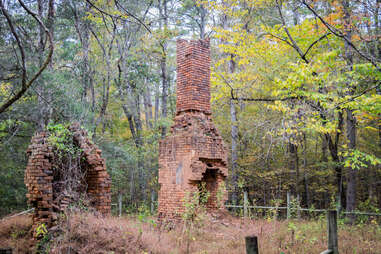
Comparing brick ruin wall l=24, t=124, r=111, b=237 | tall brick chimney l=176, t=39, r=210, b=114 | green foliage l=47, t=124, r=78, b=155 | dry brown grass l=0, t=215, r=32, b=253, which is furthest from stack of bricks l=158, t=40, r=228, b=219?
dry brown grass l=0, t=215, r=32, b=253

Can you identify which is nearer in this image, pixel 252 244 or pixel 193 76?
pixel 252 244

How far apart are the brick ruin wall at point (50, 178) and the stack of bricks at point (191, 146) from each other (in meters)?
2.03

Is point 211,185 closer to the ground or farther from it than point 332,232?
farther from it

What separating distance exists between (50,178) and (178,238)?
3.41m

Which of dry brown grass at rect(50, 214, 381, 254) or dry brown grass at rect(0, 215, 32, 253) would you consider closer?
dry brown grass at rect(50, 214, 381, 254)

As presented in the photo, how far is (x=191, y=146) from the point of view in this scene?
10.1 metres

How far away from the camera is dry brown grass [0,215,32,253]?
7691 millimetres

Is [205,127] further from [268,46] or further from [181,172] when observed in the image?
[268,46]

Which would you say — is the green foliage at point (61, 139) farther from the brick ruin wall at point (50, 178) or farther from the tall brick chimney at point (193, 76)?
the tall brick chimney at point (193, 76)

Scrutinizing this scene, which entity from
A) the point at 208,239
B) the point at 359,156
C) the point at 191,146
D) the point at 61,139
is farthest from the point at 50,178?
the point at 359,156

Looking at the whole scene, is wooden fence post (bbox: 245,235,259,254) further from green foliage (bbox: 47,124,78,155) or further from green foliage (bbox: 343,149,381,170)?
green foliage (bbox: 343,149,381,170)

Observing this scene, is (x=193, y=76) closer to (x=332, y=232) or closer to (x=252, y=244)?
(x=332, y=232)

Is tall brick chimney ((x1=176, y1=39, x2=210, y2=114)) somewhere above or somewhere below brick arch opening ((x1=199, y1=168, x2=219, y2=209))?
above

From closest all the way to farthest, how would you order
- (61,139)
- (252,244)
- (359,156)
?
1. (252,244)
2. (61,139)
3. (359,156)
